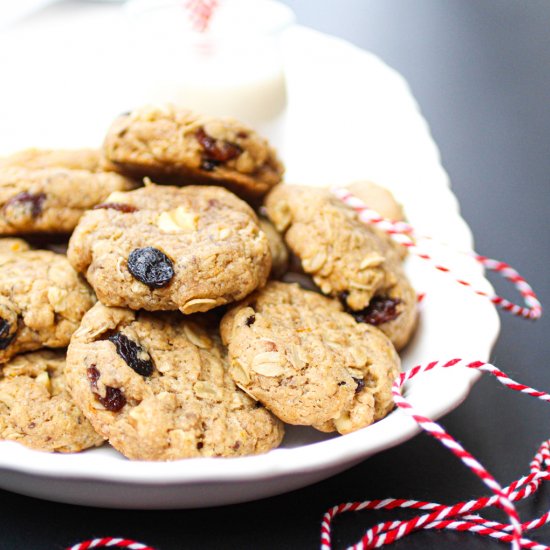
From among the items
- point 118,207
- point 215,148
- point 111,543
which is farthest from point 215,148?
point 111,543

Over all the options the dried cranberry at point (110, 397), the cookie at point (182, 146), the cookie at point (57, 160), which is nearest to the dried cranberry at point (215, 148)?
the cookie at point (182, 146)

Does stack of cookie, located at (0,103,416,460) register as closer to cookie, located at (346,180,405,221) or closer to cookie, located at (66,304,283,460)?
cookie, located at (66,304,283,460)

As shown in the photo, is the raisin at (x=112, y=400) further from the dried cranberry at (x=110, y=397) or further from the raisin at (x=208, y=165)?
the raisin at (x=208, y=165)

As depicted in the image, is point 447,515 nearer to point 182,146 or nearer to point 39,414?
point 39,414

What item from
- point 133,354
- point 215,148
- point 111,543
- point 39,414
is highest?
point 215,148

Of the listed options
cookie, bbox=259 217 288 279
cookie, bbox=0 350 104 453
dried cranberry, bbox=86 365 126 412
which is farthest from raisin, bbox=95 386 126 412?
cookie, bbox=259 217 288 279

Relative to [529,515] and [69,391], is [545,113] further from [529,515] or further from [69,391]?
[69,391]
